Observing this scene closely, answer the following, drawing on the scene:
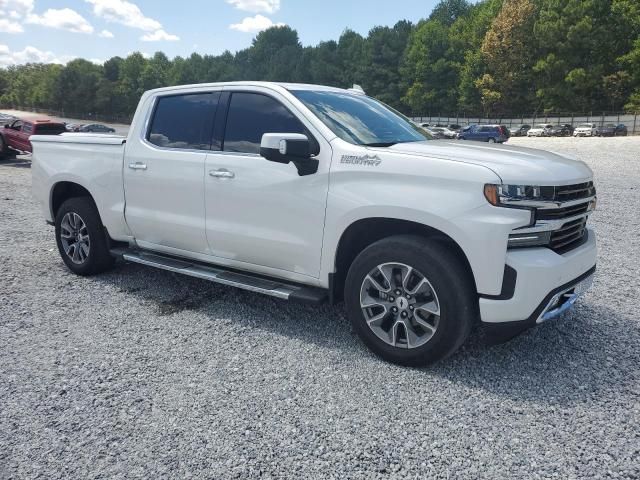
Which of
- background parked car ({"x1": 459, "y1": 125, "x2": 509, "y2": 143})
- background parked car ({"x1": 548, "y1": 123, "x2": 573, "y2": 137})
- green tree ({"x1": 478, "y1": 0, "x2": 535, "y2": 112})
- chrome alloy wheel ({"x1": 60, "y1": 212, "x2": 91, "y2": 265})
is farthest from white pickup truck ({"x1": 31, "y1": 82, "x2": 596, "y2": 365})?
green tree ({"x1": 478, "y1": 0, "x2": 535, "y2": 112})

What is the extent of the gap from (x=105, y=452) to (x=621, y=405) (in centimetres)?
293

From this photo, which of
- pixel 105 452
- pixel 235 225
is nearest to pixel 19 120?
pixel 235 225

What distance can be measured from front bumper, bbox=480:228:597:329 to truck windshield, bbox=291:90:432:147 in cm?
135

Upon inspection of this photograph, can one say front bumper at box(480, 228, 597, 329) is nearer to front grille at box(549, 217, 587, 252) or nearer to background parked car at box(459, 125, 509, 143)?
front grille at box(549, 217, 587, 252)

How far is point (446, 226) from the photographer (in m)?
3.21

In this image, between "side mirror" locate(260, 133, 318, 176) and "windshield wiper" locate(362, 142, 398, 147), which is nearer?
"side mirror" locate(260, 133, 318, 176)

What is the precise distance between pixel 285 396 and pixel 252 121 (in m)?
2.20

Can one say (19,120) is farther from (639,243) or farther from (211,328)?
(639,243)

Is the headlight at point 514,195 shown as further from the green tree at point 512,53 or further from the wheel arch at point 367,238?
the green tree at point 512,53

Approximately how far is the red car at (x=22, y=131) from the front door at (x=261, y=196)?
58.3 feet

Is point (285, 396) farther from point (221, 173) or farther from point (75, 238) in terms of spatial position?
point (75, 238)

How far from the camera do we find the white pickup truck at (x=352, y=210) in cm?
313

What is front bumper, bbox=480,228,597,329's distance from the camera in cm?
307

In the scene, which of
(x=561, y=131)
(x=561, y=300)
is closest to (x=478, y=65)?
(x=561, y=131)
